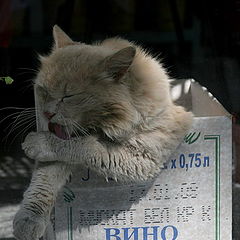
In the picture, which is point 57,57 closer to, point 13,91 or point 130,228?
point 130,228

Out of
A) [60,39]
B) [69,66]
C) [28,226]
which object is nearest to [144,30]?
[60,39]

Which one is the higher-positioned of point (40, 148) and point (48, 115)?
point (48, 115)

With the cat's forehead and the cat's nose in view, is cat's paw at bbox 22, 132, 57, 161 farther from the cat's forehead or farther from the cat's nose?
the cat's forehead

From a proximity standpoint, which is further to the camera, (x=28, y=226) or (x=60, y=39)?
(x=60, y=39)

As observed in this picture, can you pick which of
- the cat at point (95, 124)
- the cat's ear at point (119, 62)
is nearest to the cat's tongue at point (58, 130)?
the cat at point (95, 124)

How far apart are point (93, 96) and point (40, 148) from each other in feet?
0.92

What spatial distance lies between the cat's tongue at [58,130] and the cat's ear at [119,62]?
0.28 metres

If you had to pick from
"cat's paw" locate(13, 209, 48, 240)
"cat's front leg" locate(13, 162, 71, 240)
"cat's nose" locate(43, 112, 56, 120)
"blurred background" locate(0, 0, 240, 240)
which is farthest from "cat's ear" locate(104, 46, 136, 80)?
"blurred background" locate(0, 0, 240, 240)

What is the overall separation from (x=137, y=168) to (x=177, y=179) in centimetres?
22

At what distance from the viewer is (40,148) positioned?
222 centimetres

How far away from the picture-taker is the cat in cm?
217

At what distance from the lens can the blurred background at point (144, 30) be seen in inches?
230

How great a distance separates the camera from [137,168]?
2252mm

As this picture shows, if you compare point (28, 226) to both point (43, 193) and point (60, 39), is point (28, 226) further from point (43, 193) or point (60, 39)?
point (60, 39)
